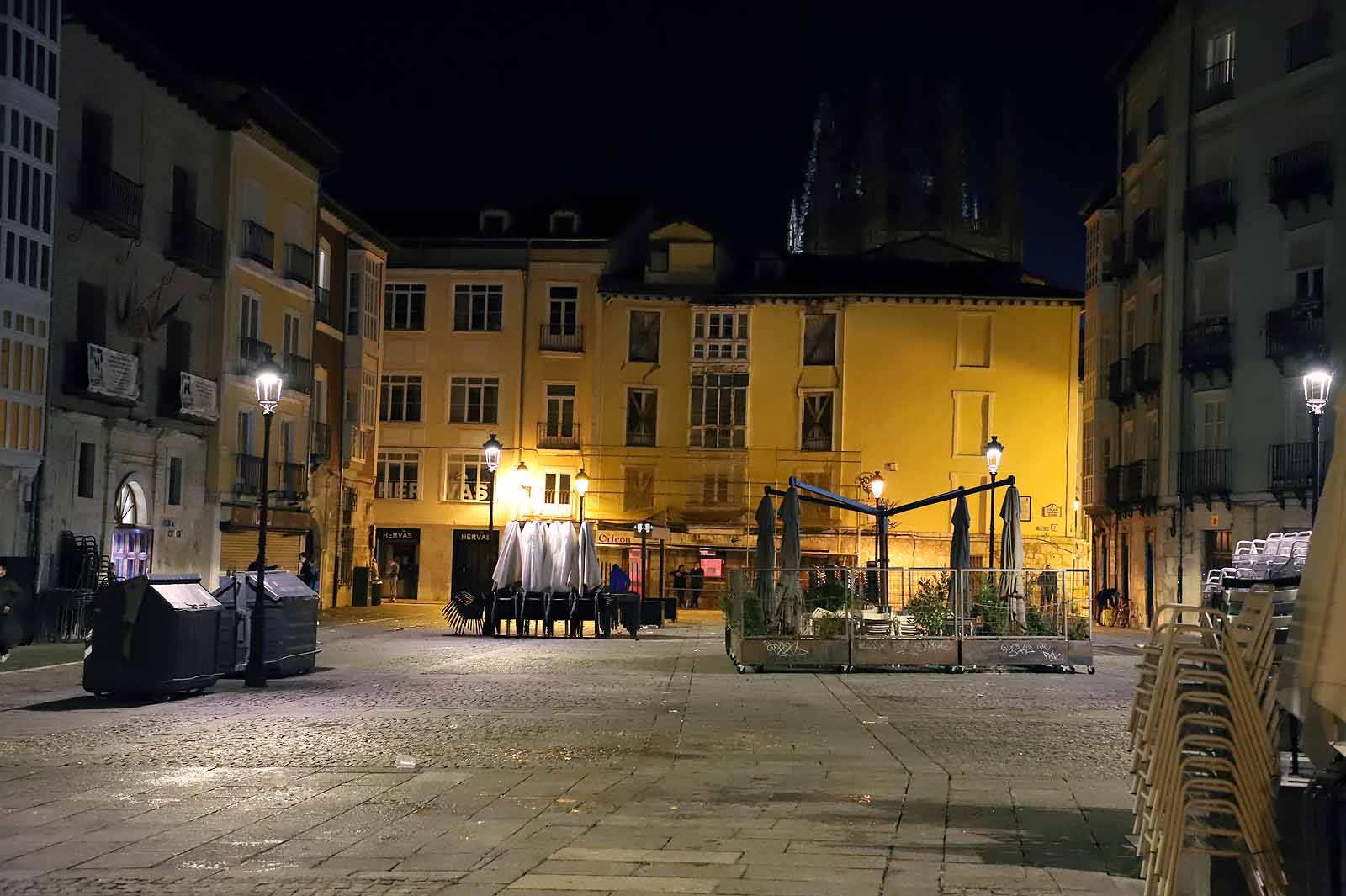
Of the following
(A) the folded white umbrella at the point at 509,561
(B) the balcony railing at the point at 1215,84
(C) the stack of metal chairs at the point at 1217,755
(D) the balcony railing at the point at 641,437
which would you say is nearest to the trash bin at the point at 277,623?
(A) the folded white umbrella at the point at 509,561

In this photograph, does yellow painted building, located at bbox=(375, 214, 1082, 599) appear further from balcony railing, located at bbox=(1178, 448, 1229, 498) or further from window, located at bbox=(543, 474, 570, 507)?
balcony railing, located at bbox=(1178, 448, 1229, 498)

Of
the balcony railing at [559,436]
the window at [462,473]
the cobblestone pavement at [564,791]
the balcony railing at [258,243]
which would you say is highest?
the balcony railing at [258,243]

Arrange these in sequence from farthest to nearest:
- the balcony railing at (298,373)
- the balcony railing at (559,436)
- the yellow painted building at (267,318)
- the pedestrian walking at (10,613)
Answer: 1. the balcony railing at (559,436)
2. the balcony railing at (298,373)
3. the yellow painted building at (267,318)
4. the pedestrian walking at (10,613)

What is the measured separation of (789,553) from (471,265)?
128ft

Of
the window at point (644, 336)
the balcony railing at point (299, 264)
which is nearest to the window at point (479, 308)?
the window at point (644, 336)

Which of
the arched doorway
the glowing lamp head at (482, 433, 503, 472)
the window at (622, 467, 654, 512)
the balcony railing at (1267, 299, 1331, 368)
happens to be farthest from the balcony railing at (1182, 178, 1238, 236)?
the arched doorway

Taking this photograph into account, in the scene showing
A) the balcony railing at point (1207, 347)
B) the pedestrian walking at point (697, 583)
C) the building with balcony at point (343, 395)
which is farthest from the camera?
the pedestrian walking at point (697, 583)

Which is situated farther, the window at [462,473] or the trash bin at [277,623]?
the window at [462,473]

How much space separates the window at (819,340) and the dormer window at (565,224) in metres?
9.14

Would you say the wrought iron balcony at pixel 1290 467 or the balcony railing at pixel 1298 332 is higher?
the balcony railing at pixel 1298 332

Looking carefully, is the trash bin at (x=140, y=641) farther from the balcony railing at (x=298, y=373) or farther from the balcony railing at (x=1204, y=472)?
the balcony railing at (x=1204, y=472)

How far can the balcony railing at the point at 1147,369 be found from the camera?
4734cm

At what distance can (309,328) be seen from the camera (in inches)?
1959

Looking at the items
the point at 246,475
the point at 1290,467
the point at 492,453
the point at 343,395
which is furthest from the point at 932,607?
the point at 343,395
